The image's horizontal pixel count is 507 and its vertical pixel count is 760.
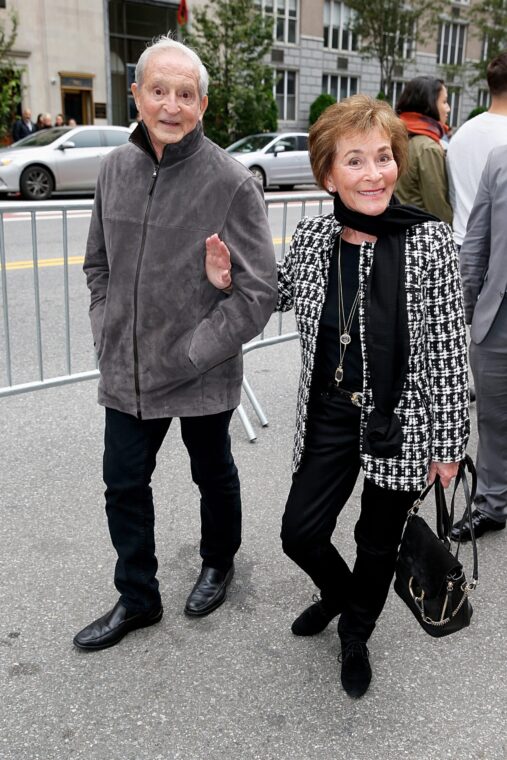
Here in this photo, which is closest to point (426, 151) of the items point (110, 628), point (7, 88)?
point (110, 628)

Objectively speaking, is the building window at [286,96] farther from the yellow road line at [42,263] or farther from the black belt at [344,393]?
the black belt at [344,393]

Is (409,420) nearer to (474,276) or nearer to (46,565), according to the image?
(474,276)

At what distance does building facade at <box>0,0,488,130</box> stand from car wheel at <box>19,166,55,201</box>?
798 centimetres

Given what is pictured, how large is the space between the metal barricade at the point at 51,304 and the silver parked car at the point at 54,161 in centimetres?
526

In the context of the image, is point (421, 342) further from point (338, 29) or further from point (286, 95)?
point (338, 29)

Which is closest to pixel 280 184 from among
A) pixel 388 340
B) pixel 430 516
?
pixel 430 516

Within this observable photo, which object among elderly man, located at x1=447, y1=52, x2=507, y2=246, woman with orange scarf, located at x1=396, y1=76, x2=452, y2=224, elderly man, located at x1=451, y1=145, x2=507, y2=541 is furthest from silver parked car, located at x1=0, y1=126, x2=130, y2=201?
elderly man, located at x1=451, y1=145, x2=507, y2=541

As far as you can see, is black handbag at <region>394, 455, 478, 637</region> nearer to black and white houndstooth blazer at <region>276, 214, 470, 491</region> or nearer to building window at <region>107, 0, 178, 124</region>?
black and white houndstooth blazer at <region>276, 214, 470, 491</region>

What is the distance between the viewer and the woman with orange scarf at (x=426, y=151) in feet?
14.9

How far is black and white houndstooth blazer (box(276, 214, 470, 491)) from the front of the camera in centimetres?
224

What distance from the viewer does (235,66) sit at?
25109 mm

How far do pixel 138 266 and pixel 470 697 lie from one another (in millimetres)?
1777

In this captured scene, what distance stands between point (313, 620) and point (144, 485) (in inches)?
31.2

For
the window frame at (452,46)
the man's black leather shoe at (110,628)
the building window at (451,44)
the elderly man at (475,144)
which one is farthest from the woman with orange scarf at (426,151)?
the building window at (451,44)
